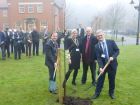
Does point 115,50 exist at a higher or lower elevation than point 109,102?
higher

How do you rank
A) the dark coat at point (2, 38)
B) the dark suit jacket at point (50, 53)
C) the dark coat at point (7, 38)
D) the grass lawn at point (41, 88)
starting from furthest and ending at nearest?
1. the dark coat at point (7, 38)
2. the dark coat at point (2, 38)
3. the dark suit jacket at point (50, 53)
4. the grass lawn at point (41, 88)

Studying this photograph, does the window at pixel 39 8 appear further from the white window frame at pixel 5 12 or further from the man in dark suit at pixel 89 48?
the man in dark suit at pixel 89 48

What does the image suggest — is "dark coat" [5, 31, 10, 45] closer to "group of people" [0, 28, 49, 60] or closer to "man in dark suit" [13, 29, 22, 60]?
"group of people" [0, 28, 49, 60]

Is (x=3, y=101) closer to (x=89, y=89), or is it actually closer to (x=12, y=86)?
(x=12, y=86)

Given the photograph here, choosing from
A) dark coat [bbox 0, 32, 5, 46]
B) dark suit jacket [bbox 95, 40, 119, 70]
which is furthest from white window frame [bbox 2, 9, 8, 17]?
dark suit jacket [bbox 95, 40, 119, 70]

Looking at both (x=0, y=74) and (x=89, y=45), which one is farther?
(x=0, y=74)

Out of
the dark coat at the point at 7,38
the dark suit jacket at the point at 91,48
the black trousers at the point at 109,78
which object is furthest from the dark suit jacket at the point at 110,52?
the dark coat at the point at 7,38

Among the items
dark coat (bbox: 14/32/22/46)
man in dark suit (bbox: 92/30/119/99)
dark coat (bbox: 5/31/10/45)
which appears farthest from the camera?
dark coat (bbox: 14/32/22/46)

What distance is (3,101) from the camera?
1016cm

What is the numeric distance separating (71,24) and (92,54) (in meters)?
68.2

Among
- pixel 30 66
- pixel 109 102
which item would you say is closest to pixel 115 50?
pixel 109 102

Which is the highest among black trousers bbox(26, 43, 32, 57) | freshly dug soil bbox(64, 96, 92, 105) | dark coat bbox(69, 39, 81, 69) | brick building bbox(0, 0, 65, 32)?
brick building bbox(0, 0, 65, 32)

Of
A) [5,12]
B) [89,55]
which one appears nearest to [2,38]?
[89,55]

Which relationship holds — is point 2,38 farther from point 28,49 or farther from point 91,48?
point 91,48
